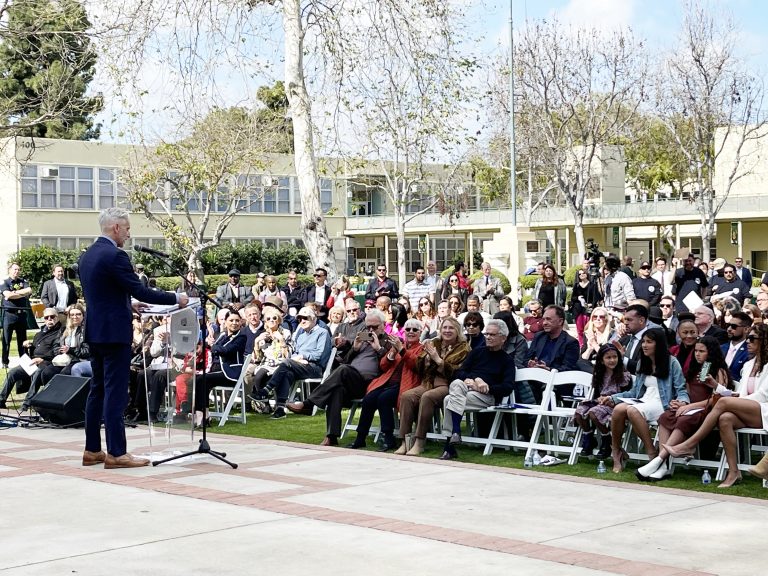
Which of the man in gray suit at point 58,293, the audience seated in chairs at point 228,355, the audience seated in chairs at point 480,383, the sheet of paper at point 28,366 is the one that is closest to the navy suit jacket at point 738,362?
the audience seated in chairs at point 480,383

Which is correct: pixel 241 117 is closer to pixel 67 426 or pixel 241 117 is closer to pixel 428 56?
pixel 428 56

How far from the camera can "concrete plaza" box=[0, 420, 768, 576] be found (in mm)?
6578

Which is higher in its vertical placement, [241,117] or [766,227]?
[241,117]

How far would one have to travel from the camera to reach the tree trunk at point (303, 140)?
20.1 m

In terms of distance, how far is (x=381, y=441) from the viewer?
11672 mm

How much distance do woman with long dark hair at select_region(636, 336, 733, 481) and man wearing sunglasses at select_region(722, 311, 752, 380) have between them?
424 mm

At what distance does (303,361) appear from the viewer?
47.9ft

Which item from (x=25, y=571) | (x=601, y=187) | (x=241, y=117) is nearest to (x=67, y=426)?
(x=25, y=571)

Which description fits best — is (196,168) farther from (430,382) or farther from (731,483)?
(731,483)

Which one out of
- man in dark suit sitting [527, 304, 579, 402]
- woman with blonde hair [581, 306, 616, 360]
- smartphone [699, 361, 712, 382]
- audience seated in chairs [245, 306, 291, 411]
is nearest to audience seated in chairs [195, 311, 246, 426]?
audience seated in chairs [245, 306, 291, 411]

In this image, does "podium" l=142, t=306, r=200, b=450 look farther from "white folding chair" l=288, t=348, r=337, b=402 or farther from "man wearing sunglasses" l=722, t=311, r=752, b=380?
"man wearing sunglasses" l=722, t=311, r=752, b=380

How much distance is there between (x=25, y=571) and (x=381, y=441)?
555 centimetres

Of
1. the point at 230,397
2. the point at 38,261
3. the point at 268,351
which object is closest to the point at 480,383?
the point at 230,397

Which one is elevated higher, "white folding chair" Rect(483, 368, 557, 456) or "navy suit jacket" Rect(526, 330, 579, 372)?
"navy suit jacket" Rect(526, 330, 579, 372)
